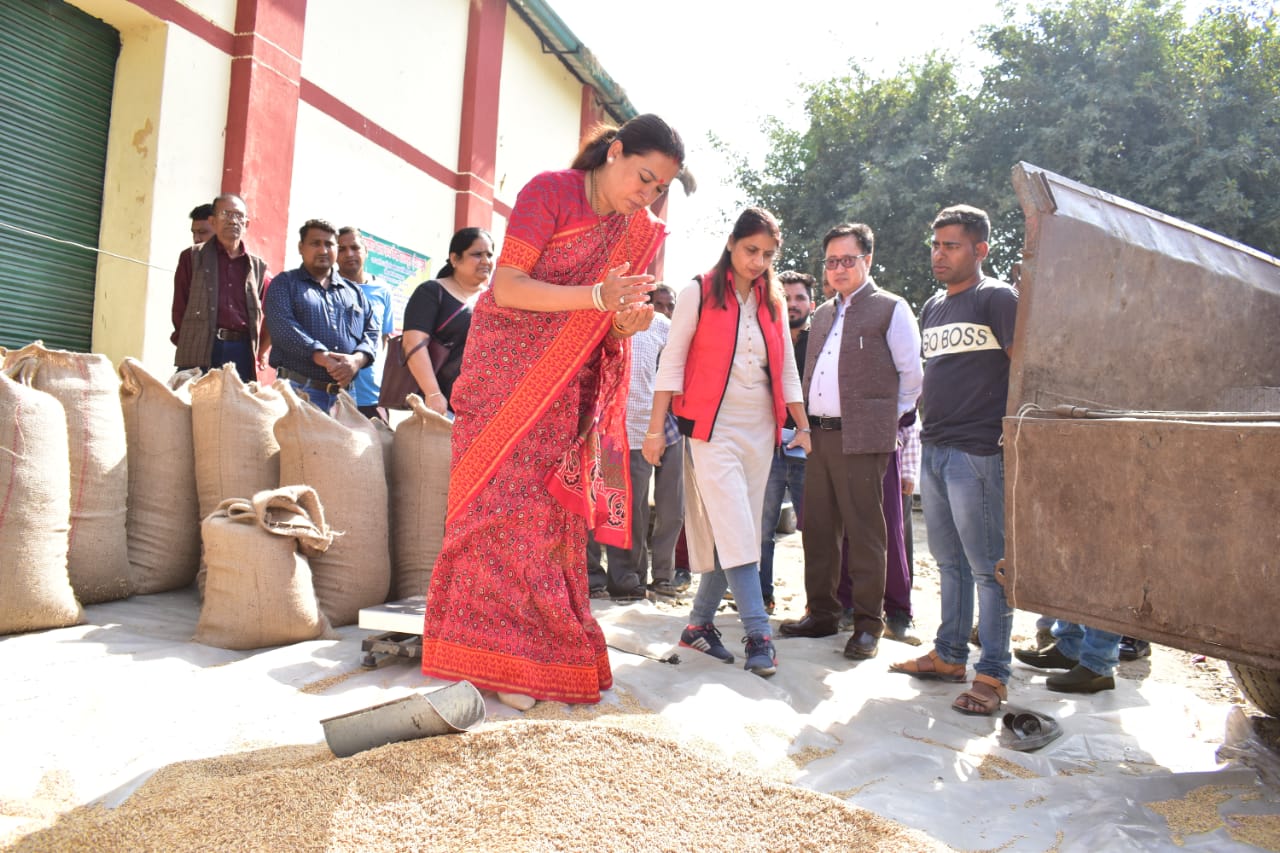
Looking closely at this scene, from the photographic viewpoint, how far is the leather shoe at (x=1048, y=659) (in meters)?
3.80

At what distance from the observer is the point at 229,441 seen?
353 cm

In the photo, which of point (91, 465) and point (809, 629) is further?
point (809, 629)

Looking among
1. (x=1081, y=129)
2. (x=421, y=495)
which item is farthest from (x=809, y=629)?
(x=1081, y=129)

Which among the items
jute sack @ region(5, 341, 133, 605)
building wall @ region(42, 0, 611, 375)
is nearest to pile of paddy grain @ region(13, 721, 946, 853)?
jute sack @ region(5, 341, 133, 605)

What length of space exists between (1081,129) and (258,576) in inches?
558

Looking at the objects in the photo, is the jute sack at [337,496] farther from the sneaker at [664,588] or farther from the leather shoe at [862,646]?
the leather shoe at [862,646]

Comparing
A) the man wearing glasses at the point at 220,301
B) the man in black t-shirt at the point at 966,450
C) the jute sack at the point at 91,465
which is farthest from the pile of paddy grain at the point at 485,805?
the man wearing glasses at the point at 220,301

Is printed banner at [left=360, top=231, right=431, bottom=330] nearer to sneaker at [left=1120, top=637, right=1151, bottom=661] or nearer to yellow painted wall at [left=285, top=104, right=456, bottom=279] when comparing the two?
yellow painted wall at [left=285, top=104, right=456, bottom=279]

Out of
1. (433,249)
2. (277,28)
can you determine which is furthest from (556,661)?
(433,249)

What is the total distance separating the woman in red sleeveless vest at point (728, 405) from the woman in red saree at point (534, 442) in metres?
0.77

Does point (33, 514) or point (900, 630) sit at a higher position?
point (33, 514)

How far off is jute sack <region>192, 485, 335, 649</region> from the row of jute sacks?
0.04ft

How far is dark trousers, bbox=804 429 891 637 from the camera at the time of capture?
389cm

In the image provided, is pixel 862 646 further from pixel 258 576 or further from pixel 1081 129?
pixel 1081 129
